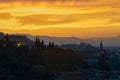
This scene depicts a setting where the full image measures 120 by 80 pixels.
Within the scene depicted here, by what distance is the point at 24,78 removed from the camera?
45.8 meters

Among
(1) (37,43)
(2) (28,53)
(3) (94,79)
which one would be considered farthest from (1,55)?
(3) (94,79)

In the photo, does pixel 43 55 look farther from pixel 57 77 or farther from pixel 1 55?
pixel 57 77

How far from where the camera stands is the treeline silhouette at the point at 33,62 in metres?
47.1

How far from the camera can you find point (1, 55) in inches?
2151

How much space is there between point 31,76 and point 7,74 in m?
2.24

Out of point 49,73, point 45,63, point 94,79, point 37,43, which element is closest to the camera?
point 94,79

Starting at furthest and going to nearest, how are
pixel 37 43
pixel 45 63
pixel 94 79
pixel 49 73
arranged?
pixel 37 43
pixel 45 63
pixel 49 73
pixel 94 79

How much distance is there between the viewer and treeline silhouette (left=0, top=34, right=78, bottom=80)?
4712cm

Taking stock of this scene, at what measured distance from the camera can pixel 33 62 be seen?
173 feet

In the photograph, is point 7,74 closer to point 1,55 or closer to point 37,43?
point 1,55

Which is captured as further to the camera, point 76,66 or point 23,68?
point 76,66

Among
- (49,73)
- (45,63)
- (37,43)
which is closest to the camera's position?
(49,73)

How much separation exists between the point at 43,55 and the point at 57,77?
859cm

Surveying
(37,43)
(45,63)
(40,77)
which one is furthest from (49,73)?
(37,43)
